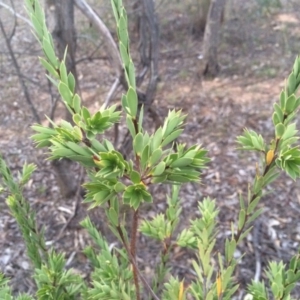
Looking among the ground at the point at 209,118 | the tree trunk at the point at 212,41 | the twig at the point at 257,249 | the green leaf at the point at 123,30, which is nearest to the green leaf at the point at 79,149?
the green leaf at the point at 123,30

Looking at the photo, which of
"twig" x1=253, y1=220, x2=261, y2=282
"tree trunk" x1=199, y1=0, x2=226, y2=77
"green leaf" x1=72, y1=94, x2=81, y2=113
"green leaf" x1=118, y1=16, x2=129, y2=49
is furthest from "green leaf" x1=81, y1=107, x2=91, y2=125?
"tree trunk" x1=199, y1=0, x2=226, y2=77

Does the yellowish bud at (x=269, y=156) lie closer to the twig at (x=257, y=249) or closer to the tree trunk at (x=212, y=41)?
the twig at (x=257, y=249)

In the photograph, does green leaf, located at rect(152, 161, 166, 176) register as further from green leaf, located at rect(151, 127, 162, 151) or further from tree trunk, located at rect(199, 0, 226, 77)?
tree trunk, located at rect(199, 0, 226, 77)

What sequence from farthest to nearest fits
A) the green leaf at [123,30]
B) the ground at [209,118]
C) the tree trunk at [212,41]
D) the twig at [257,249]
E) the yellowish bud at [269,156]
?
the tree trunk at [212,41]
the ground at [209,118]
the twig at [257,249]
the yellowish bud at [269,156]
the green leaf at [123,30]

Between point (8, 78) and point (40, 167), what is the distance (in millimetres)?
2367

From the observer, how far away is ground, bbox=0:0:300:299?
9.61ft

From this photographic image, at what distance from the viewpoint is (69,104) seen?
64cm

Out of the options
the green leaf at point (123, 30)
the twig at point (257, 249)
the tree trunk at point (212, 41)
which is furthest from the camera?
the tree trunk at point (212, 41)

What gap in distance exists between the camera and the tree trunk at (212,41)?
5.23 metres

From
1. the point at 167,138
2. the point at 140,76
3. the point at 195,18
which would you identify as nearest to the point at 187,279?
the point at 140,76

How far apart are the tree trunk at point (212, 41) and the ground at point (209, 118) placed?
158mm

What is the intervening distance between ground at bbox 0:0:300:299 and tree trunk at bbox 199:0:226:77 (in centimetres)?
16

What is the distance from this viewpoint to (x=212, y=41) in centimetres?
536

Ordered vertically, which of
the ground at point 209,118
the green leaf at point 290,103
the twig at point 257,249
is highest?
the green leaf at point 290,103
